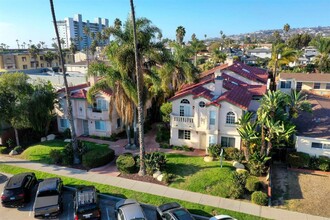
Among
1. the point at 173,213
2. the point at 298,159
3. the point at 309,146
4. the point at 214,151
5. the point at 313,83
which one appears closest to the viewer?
the point at 173,213

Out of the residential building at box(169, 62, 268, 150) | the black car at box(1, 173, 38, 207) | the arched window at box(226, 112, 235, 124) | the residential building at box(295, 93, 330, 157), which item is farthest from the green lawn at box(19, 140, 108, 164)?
the residential building at box(295, 93, 330, 157)

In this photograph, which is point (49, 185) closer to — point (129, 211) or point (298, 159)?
point (129, 211)

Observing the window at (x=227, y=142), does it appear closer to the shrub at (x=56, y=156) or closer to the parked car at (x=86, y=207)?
the parked car at (x=86, y=207)

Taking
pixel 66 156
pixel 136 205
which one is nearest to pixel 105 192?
pixel 136 205

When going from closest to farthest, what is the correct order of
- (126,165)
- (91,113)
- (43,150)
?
1. (126,165)
2. (43,150)
3. (91,113)

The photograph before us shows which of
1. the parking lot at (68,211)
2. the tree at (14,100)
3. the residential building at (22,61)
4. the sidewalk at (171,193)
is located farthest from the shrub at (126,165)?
the residential building at (22,61)

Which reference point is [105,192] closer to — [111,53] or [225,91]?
[111,53]

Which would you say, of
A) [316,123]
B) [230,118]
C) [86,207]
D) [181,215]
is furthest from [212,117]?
[86,207]

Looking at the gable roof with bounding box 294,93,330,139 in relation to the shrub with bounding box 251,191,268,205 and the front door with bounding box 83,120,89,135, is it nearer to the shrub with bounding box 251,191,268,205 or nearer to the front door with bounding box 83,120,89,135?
the shrub with bounding box 251,191,268,205
